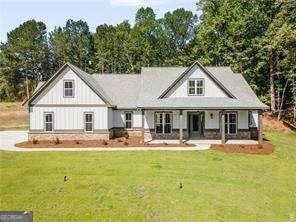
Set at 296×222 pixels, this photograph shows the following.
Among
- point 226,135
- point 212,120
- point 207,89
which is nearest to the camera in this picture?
point 207,89

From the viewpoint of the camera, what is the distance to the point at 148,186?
2347 centimetres

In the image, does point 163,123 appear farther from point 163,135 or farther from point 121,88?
point 121,88

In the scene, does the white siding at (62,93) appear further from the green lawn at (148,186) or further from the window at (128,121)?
the green lawn at (148,186)

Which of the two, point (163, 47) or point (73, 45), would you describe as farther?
point (73, 45)

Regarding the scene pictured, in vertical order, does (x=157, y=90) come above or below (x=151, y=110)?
above

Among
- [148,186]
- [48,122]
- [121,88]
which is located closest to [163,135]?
[121,88]

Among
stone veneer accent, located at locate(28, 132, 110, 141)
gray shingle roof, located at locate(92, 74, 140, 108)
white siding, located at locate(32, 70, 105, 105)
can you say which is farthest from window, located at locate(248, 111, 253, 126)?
white siding, located at locate(32, 70, 105, 105)

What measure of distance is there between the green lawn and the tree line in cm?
3252

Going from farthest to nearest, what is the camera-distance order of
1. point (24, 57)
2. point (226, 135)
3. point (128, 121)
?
point (24, 57) < point (128, 121) < point (226, 135)

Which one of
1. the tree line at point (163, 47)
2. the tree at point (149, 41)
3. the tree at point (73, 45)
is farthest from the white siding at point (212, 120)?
the tree at point (73, 45)

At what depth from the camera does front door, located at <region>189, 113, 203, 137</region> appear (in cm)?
4028

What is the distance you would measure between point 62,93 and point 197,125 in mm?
11805

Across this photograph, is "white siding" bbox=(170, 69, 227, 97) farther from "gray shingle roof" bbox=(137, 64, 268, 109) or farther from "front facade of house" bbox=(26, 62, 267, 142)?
A: "gray shingle roof" bbox=(137, 64, 268, 109)

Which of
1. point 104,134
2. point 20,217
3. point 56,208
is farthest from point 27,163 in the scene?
point 20,217
